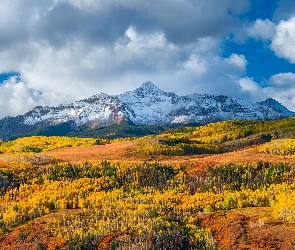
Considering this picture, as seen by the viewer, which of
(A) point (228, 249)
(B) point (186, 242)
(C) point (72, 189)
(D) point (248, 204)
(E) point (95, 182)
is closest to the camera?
(A) point (228, 249)

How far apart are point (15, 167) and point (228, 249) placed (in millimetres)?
104055

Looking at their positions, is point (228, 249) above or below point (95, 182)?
below

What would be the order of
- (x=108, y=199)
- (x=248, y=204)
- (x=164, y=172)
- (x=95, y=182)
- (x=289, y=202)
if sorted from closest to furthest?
1. (x=289, y=202)
2. (x=248, y=204)
3. (x=108, y=199)
4. (x=95, y=182)
5. (x=164, y=172)

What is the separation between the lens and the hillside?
263ft

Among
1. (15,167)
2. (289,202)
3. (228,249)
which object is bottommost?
(228,249)

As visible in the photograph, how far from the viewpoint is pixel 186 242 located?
80.2 meters

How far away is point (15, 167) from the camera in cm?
15500

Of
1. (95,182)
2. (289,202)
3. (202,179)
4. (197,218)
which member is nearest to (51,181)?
(95,182)

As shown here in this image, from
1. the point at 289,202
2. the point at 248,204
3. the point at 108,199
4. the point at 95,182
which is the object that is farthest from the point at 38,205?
the point at 289,202

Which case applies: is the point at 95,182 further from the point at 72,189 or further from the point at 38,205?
the point at 38,205

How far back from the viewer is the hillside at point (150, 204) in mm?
80188

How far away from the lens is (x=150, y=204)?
105625 millimetres

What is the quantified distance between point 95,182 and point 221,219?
5962cm

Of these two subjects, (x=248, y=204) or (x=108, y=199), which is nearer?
(x=248, y=204)
